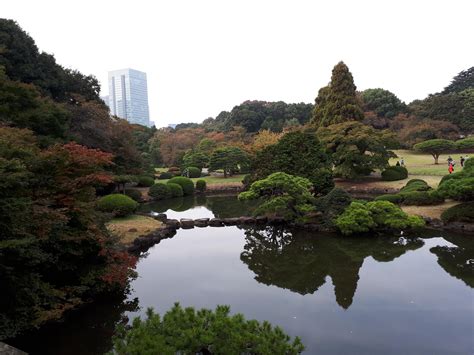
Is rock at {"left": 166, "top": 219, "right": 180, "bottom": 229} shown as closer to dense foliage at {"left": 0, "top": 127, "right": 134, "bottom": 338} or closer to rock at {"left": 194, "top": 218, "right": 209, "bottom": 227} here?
rock at {"left": 194, "top": 218, "right": 209, "bottom": 227}

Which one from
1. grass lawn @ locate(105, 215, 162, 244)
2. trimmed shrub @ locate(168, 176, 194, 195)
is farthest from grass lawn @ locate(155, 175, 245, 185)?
grass lawn @ locate(105, 215, 162, 244)

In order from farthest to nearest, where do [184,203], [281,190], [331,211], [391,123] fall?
[391,123] < [184,203] < [281,190] < [331,211]

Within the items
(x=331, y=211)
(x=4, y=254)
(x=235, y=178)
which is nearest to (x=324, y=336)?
(x=4, y=254)

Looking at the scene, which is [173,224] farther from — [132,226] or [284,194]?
[284,194]

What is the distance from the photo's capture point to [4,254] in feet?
18.9

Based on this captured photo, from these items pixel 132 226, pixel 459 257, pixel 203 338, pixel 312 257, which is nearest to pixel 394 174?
pixel 459 257

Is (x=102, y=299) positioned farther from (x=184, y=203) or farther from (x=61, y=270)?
(x=184, y=203)

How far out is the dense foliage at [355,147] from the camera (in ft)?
72.0

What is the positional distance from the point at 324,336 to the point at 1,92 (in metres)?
11.2

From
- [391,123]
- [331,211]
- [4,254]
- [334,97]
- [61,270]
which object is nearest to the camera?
[4,254]

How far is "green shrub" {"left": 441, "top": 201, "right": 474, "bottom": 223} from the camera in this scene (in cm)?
1266

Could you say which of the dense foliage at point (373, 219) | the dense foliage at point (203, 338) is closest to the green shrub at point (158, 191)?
the dense foliage at point (373, 219)

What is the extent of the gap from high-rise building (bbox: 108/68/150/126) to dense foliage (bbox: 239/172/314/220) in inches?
5125

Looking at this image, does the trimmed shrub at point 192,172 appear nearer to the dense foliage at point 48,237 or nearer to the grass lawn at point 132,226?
the grass lawn at point 132,226
